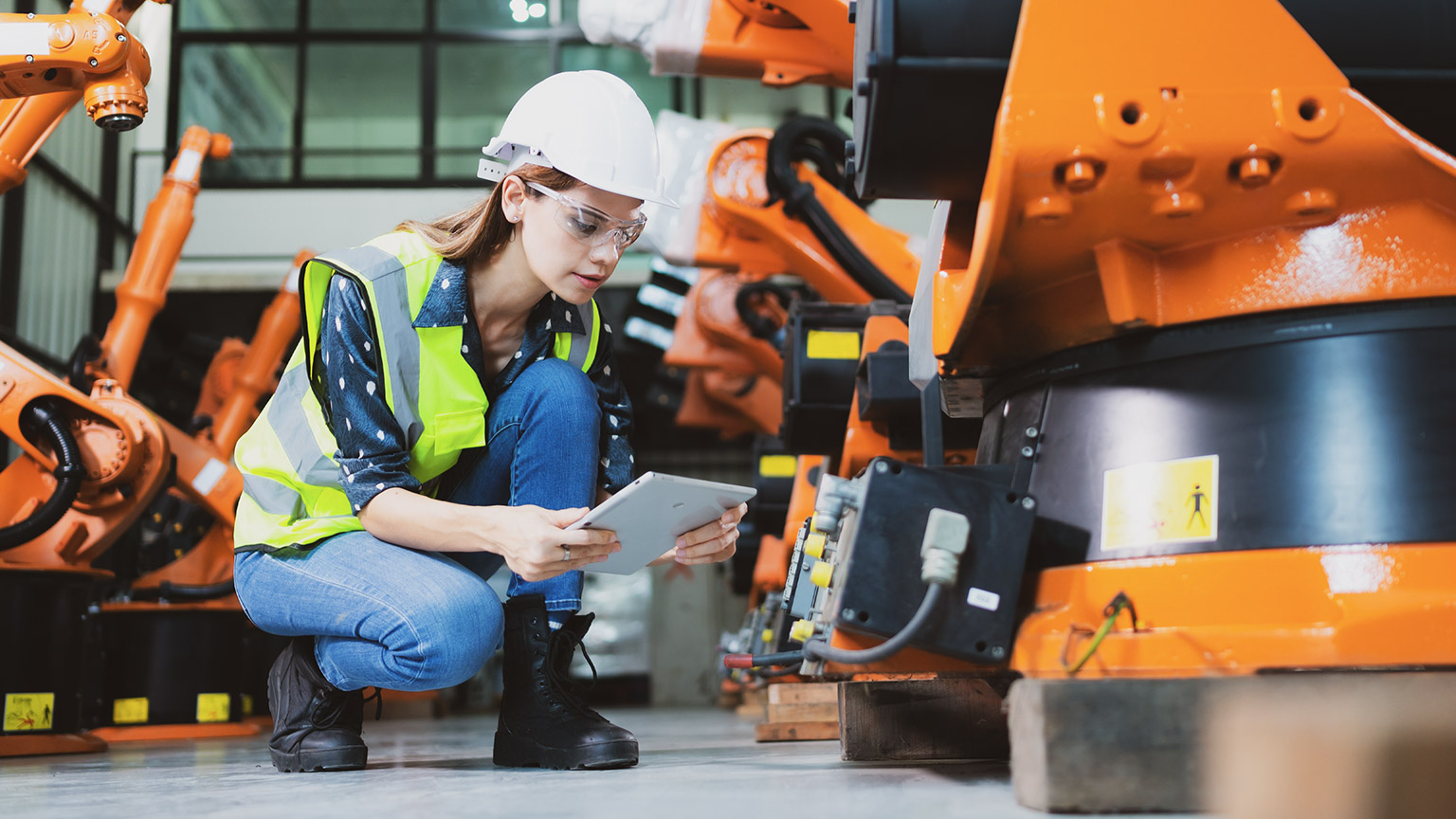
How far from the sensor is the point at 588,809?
3.74ft

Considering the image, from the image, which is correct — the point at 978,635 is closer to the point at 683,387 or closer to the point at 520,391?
the point at 520,391

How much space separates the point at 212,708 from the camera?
4172 millimetres

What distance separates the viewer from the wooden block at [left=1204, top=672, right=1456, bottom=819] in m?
0.94

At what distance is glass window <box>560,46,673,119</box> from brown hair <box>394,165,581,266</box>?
924 centimetres

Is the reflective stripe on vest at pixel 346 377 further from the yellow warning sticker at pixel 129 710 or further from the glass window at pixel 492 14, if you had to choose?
the glass window at pixel 492 14

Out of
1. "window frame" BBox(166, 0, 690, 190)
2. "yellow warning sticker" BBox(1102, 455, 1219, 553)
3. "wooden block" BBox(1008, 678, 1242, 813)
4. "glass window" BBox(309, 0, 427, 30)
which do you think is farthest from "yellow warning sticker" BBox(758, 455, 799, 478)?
"glass window" BBox(309, 0, 427, 30)

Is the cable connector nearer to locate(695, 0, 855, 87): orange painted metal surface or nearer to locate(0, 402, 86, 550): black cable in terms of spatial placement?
locate(695, 0, 855, 87): orange painted metal surface

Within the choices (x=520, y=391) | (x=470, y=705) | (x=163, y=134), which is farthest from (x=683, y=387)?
(x=520, y=391)

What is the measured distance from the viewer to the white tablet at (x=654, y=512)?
4.55 feet

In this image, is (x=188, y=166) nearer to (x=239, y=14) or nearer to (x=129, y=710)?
(x=129, y=710)

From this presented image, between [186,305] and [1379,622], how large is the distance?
8.99m

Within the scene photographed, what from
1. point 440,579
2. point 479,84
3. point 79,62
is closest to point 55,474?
point 79,62

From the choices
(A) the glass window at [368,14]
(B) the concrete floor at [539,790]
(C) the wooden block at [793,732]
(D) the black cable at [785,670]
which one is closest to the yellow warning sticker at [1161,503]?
(B) the concrete floor at [539,790]

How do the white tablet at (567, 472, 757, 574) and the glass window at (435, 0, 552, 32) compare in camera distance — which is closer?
the white tablet at (567, 472, 757, 574)
